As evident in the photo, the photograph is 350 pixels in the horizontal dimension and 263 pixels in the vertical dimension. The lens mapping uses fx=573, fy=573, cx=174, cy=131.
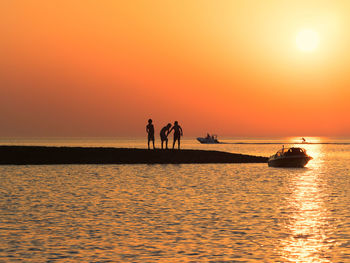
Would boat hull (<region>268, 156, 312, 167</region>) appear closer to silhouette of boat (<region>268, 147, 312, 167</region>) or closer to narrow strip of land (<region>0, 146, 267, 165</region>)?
silhouette of boat (<region>268, 147, 312, 167</region>)

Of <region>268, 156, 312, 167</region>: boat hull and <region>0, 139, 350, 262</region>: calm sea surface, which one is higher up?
<region>268, 156, 312, 167</region>: boat hull

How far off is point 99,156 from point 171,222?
4182 cm

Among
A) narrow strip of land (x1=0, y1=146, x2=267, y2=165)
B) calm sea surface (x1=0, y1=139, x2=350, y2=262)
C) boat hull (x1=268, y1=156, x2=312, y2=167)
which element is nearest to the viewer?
calm sea surface (x1=0, y1=139, x2=350, y2=262)

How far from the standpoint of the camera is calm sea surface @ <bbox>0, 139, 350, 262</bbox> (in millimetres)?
15891

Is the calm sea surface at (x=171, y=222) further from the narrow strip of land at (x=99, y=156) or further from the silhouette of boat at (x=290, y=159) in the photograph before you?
the narrow strip of land at (x=99, y=156)

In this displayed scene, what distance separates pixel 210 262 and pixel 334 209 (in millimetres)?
13429

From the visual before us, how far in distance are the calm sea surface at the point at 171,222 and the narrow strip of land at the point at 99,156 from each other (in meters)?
20.0

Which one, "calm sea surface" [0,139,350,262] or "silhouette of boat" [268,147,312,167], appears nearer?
"calm sea surface" [0,139,350,262]

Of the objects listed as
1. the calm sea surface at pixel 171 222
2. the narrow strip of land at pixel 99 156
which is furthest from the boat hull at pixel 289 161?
the calm sea surface at pixel 171 222

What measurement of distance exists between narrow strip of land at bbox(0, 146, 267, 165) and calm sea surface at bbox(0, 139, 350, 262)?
19971mm

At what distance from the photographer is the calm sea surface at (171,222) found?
52.1 feet

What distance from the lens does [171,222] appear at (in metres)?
21.7

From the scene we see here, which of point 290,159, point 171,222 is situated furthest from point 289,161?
point 171,222

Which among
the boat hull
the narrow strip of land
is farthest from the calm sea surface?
the narrow strip of land
